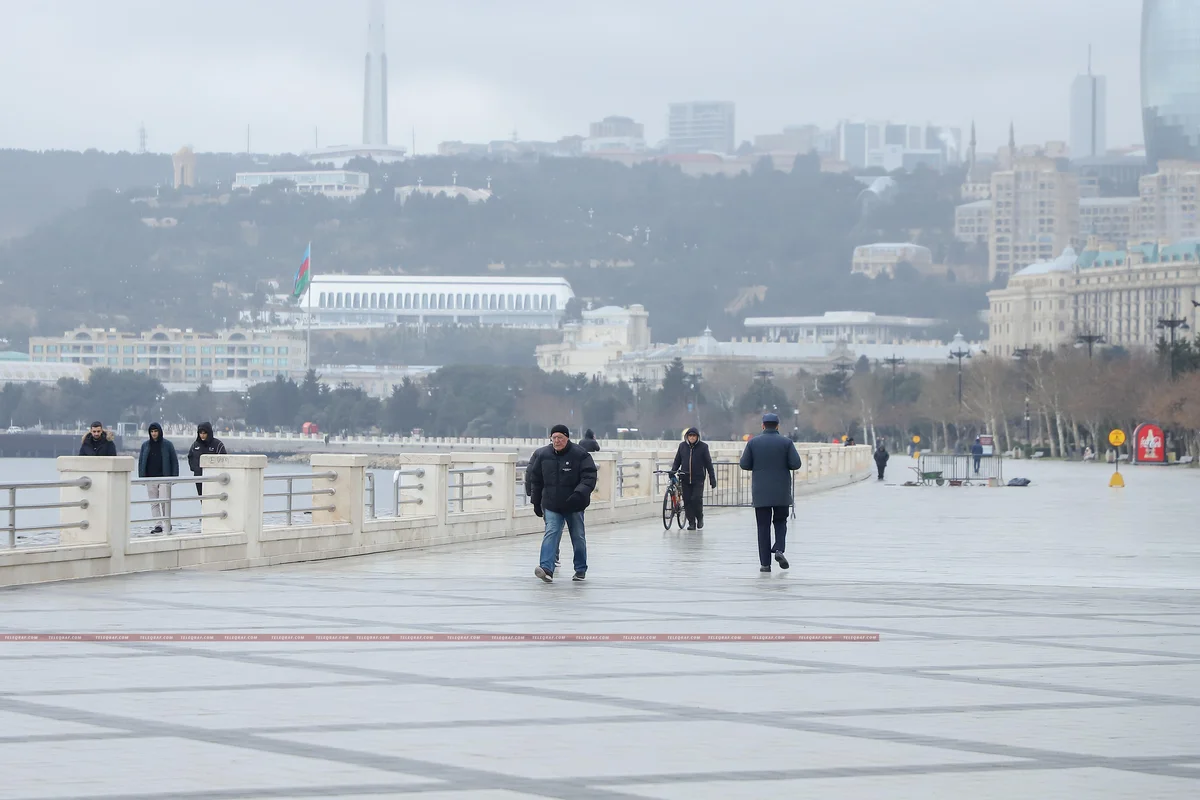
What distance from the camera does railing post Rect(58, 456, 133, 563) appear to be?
2048cm

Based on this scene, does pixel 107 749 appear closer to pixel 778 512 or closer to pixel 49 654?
pixel 49 654

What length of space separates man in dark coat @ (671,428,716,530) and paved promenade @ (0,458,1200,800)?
33.3ft

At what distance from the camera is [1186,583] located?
22.4 meters

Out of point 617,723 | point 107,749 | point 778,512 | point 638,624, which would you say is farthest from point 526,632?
point 778,512

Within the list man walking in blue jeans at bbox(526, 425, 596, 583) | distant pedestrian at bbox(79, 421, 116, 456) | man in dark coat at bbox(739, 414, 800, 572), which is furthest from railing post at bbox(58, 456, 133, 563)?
man in dark coat at bbox(739, 414, 800, 572)

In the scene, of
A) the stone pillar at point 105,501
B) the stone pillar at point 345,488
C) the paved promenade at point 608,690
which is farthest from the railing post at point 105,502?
the stone pillar at point 345,488

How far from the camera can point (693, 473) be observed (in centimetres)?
3319

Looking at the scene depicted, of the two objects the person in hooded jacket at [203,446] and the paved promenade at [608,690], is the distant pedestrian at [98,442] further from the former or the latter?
the paved promenade at [608,690]

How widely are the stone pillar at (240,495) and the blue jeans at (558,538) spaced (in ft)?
11.3

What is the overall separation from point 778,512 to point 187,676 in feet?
37.5

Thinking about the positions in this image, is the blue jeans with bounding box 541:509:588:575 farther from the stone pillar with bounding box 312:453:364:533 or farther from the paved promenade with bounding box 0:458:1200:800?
the stone pillar with bounding box 312:453:364:533

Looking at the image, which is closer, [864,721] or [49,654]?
[864,721]

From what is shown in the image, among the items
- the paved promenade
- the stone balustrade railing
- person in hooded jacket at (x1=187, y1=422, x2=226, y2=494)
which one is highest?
person in hooded jacket at (x1=187, y1=422, x2=226, y2=494)

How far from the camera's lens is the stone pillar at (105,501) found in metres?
20.5
